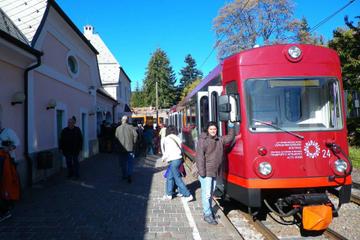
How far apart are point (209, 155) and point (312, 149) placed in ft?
5.15

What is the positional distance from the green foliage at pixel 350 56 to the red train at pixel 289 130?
14.0m

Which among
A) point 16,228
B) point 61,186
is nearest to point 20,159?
point 61,186

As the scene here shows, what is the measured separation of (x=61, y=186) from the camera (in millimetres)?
9539

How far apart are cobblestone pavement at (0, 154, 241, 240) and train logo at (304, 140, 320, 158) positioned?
1631 millimetres

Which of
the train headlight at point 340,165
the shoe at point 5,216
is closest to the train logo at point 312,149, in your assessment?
the train headlight at point 340,165

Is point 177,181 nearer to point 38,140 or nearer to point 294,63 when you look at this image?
point 294,63

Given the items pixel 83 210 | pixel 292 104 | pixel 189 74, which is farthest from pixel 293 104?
pixel 189 74

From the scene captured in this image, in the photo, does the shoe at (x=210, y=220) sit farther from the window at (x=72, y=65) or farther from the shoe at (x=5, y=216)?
the window at (x=72, y=65)

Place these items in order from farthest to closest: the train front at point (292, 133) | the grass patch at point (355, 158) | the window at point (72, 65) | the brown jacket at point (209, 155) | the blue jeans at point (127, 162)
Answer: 1. the window at point (72, 65)
2. the grass patch at point (355, 158)
3. the blue jeans at point (127, 162)
4. the brown jacket at point (209, 155)
5. the train front at point (292, 133)

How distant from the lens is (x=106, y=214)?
6.69 meters

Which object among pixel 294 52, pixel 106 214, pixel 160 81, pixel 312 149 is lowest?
pixel 106 214

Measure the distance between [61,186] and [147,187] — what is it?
2167mm

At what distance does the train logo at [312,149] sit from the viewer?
5.76 m

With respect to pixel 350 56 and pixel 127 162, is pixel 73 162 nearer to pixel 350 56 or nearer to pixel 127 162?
pixel 127 162
